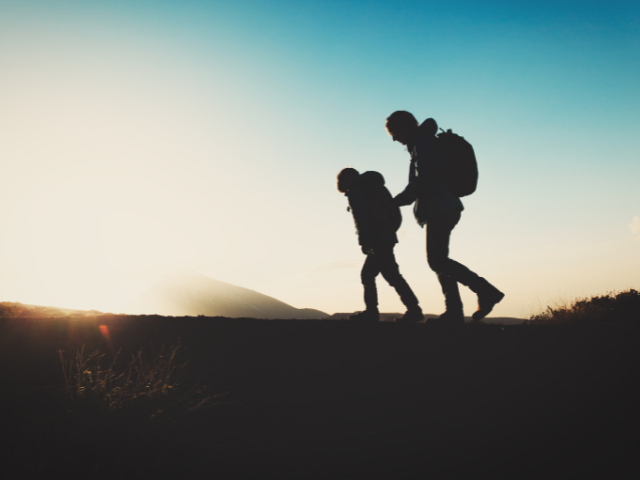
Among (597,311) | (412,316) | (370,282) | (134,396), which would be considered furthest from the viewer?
(597,311)

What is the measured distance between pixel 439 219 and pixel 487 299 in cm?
98

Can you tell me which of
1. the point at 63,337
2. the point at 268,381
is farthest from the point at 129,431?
the point at 63,337

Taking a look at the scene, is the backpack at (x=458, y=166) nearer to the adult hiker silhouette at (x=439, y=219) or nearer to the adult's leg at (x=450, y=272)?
the adult hiker silhouette at (x=439, y=219)

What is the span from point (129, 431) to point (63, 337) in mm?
2021

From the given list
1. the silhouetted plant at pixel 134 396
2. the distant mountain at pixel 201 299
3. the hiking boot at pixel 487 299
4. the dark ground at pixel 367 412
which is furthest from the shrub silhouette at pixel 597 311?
the distant mountain at pixel 201 299

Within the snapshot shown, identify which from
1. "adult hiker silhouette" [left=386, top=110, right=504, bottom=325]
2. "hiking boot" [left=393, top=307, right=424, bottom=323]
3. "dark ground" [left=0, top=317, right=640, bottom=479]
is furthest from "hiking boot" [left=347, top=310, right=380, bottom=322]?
"dark ground" [left=0, top=317, right=640, bottom=479]

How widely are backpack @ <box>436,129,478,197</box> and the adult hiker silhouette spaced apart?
0.06m

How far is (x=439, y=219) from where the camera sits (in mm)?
3891

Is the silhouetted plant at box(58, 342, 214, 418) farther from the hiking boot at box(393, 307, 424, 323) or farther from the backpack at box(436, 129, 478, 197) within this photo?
the backpack at box(436, 129, 478, 197)

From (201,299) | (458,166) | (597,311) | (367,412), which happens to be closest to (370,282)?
(458,166)

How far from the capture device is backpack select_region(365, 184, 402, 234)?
4555 mm

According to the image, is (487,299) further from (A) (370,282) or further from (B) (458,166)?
(A) (370,282)

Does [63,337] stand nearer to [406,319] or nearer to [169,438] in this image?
[169,438]

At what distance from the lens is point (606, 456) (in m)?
1.63
